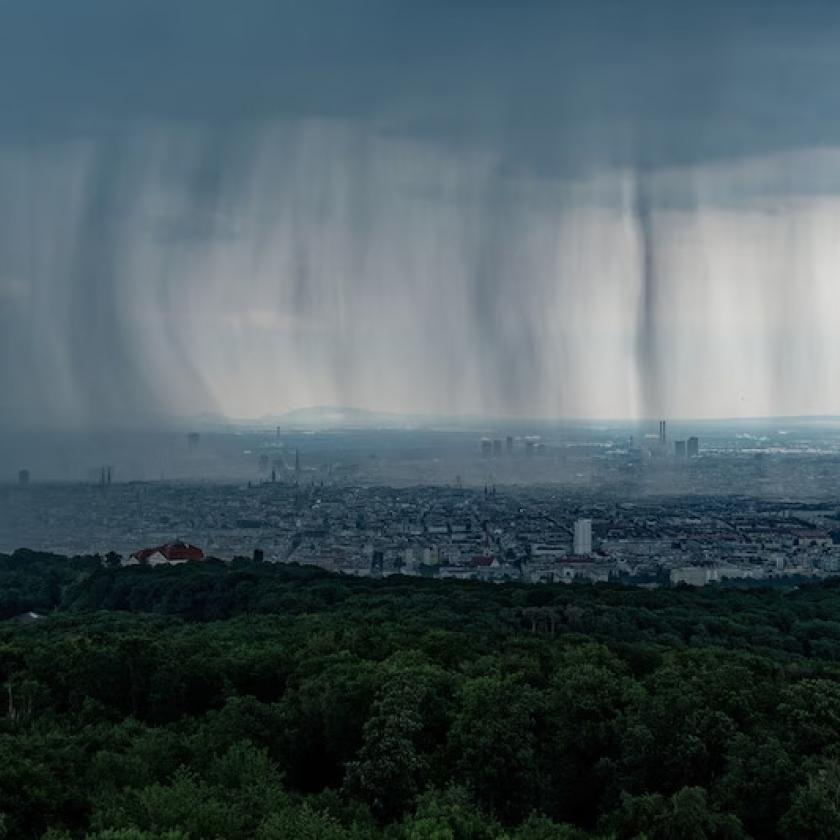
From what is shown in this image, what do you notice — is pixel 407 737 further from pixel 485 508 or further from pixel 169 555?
pixel 485 508

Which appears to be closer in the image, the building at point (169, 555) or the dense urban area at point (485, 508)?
the building at point (169, 555)

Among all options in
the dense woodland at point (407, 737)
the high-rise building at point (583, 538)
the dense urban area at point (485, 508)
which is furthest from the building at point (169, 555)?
the dense woodland at point (407, 737)

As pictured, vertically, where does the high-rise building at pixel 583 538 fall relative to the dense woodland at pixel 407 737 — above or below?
below

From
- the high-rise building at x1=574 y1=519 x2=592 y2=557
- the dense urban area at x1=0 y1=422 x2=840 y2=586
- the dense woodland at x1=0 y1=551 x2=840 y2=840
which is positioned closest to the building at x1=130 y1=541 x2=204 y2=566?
the dense urban area at x1=0 y1=422 x2=840 y2=586

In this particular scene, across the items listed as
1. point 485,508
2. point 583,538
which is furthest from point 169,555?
point 485,508

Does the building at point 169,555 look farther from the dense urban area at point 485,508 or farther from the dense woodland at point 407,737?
the dense woodland at point 407,737

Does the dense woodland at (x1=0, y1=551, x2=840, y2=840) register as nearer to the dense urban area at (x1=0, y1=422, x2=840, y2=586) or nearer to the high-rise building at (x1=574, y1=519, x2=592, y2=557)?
the dense urban area at (x1=0, y1=422, x2=840, y2=586)
